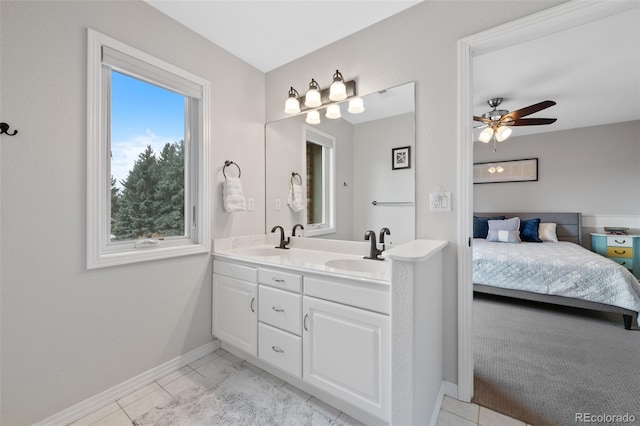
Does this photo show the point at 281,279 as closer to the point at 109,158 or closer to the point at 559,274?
the point at 109,158

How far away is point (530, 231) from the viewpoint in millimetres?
4367

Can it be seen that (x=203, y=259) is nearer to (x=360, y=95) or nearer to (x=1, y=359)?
(x=1, y=359)

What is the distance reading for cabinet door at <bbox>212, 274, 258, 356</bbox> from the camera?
72.7 inches

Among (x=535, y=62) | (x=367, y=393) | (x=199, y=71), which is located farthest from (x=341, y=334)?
(x=535, y=62)

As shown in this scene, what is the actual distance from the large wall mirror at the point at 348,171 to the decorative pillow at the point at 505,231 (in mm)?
3420

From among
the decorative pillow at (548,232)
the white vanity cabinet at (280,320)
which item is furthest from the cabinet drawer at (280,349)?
the decorative pillow at (548,232)

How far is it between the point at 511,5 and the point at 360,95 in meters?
0.95

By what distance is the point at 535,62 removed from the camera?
2.49 meters

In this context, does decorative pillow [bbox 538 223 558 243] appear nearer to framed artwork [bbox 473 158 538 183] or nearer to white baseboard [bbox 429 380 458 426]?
framed artwork [bbox 473 158 538 183]

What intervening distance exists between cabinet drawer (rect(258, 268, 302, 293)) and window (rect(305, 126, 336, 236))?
678mm

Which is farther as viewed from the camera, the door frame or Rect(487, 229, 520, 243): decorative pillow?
Rect(487, 229, 520, 243): decorative pillow

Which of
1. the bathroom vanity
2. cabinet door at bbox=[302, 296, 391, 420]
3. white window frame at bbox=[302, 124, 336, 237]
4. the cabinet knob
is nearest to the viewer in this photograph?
the bathroom vanity

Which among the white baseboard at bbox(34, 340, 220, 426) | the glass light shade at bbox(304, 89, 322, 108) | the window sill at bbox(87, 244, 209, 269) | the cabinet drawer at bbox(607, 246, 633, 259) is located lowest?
the white baseboard at bbox(34, 340, 220, 426)

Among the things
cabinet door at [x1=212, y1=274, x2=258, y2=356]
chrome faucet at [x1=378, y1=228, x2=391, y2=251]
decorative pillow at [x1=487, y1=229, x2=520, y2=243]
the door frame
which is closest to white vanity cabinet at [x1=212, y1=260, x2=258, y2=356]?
cabinet door at [x1=212, y1=274, x2=258, y2=356]
